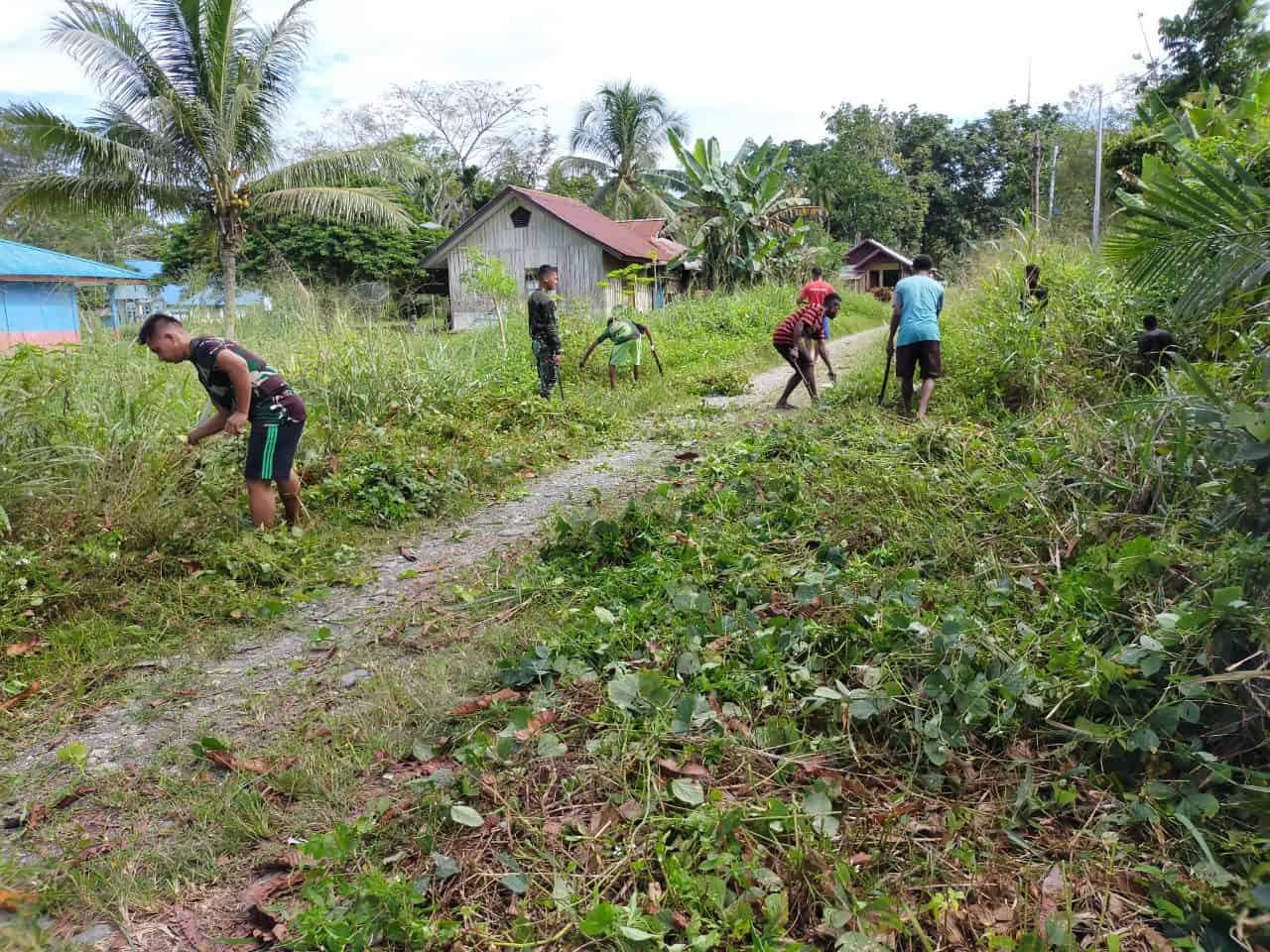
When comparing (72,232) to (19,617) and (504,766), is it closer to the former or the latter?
(19,617)

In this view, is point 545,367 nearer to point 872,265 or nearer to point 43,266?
point 43,266

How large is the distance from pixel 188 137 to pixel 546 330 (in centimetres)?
1252

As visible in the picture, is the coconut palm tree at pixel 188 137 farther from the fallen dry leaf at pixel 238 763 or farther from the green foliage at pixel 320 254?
the fallen dry leaf at pixel 238 763

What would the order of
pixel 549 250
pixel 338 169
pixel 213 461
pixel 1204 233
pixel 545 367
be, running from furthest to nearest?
pixel 549 250, pixel 338 169, pixel 545 367, pixel 213 461, pixel 1204 233

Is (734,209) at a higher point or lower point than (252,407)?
higher

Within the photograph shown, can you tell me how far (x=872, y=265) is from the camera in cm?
4250

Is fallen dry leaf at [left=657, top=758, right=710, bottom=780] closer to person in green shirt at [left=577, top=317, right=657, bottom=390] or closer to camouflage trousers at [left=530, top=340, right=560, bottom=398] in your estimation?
camouflage trousers at [left=530, top=340, right=560, bottom=398]

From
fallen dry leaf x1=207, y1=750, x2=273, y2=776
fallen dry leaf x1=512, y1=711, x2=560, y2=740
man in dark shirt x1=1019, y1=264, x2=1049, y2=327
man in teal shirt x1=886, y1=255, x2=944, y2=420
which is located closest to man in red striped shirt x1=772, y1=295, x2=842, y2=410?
man in teal shirt x1=886, y1=255, x2=944, y2=420

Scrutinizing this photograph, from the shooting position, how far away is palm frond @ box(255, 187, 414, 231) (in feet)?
59.4

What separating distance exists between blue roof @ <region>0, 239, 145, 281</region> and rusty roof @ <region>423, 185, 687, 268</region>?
10756 mm

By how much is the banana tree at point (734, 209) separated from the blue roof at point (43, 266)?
14.0 m

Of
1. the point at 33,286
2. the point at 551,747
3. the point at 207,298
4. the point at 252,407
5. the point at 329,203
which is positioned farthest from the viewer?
the point at 329,203

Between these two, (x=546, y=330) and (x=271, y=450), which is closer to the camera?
(x=271, y=450)

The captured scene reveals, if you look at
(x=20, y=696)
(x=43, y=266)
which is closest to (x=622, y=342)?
(x=20, y=696)
